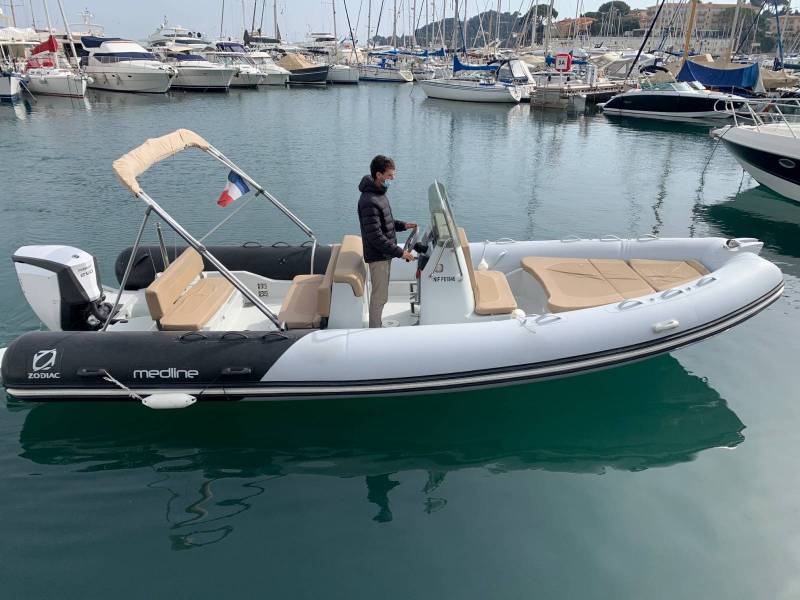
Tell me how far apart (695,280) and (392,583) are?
387 centimetres

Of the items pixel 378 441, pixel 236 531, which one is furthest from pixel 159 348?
pixel 378 441

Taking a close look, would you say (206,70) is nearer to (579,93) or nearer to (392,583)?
(579,93)

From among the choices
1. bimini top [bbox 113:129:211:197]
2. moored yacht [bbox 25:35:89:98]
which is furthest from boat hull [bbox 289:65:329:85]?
bimini top [bbox 113:129:211:197]

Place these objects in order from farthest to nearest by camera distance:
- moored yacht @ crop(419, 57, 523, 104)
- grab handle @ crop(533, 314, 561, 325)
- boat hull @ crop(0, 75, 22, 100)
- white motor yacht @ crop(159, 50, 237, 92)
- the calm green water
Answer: white motor yacht @ crop(159, 50, 237, 92) < moored yacht @ crop(419, 57, 523, 104) < boat hull @ crop(0, 75, 22, 100) < grab handle @ crop(533, 314, 561, 325) < the calm green water

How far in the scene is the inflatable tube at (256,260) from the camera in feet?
19.7

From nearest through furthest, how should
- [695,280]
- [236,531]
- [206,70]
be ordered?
[236,531]
[695,280]
[206,70]

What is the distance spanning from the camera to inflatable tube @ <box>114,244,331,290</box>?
601cm

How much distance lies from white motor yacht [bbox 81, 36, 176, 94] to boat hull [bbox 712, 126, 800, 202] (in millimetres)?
28630

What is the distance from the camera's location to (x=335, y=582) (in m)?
3.53

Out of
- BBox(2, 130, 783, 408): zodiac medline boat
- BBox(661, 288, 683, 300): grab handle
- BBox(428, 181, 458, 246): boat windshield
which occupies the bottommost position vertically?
BBox(2, 130, 783, 408): zodiac medline boat

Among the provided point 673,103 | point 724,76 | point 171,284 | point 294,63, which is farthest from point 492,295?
point 294,63

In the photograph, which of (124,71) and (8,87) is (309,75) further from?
(8,87)

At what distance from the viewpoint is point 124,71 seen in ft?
103

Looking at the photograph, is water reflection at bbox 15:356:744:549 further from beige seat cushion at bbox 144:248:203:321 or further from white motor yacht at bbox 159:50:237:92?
white motor yacht at bbox 159:50:237:92
